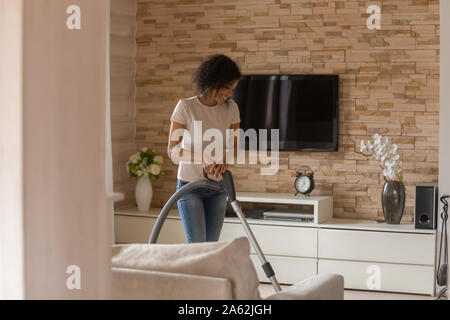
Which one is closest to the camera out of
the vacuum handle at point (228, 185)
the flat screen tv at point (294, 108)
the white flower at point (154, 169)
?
the vacuum handle at point (228, 185)

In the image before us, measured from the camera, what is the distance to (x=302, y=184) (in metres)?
5.82

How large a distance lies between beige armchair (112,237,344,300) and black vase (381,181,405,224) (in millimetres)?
3419

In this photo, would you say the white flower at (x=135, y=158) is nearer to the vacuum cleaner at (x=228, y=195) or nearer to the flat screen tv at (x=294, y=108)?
the flat screen tv at (x=294, y=108)

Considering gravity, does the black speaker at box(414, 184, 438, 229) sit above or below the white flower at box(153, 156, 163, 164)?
below

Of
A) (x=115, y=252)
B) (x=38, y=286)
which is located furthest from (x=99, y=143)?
(x=115, y=252)

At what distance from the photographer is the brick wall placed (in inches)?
223

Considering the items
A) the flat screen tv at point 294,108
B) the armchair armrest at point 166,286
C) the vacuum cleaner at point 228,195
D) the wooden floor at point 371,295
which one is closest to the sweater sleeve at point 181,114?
the vacuum cleaner at point 228,195

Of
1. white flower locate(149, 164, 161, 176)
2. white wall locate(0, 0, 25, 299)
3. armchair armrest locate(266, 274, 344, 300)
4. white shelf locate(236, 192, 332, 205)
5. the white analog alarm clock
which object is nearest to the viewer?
white wall locate(0, 0, 25, 299)

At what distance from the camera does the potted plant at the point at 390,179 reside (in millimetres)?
5438

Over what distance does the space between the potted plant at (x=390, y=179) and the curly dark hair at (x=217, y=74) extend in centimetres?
201

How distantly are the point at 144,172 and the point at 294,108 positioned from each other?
1.38 m

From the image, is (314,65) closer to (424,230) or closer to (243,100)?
(243,100)

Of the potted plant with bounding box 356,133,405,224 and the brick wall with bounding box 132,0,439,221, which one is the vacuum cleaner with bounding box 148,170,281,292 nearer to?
the potted plant with bounding box 356,133,405,224

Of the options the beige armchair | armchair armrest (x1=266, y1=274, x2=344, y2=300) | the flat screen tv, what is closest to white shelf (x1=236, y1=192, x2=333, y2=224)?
the flat screen tv
